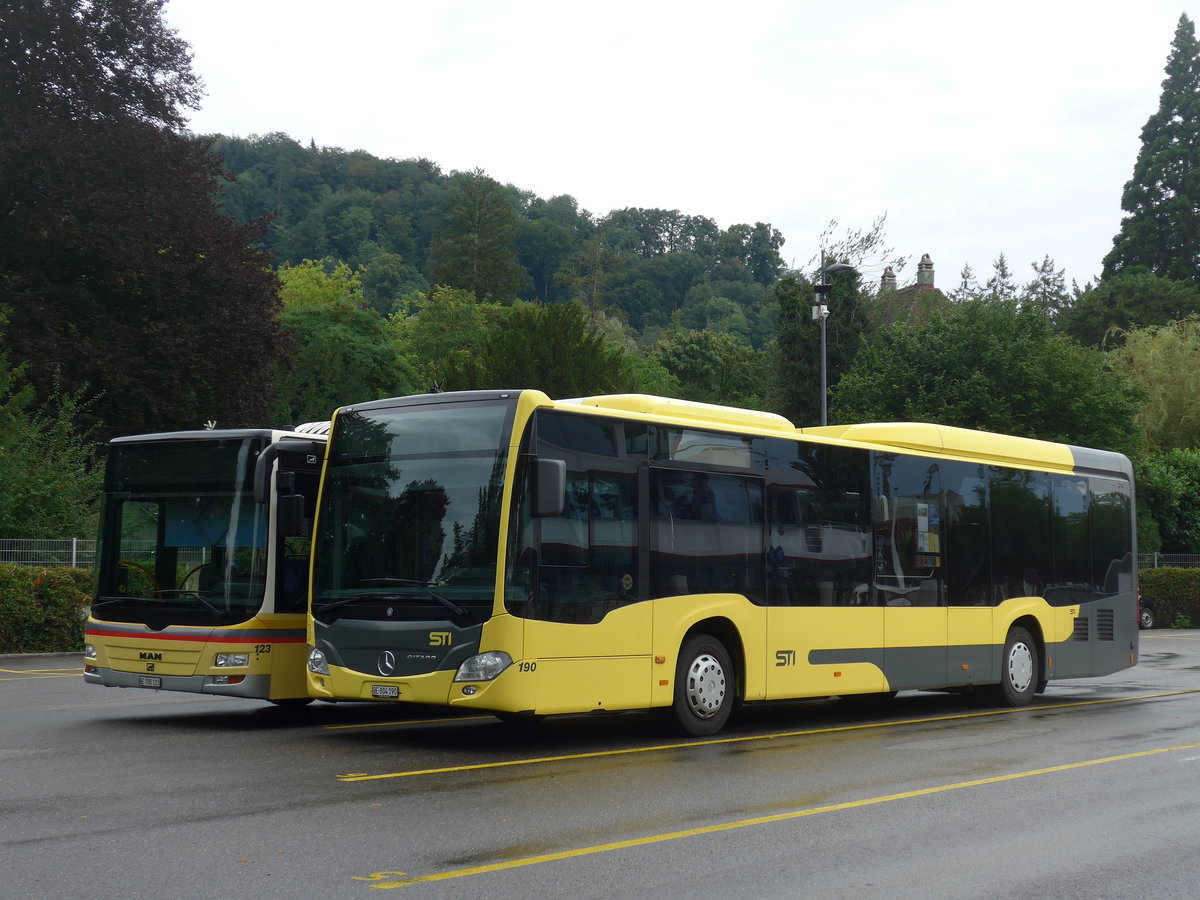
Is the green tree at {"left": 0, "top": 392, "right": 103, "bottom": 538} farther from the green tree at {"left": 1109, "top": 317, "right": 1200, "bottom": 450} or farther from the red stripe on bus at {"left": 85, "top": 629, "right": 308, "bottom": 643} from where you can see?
the green tree at {"left": 1109, "top": 317, "right": 1200, "bottom": 450}

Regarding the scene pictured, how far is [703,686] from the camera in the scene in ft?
43.3

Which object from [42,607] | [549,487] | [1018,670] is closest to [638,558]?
[549,487]

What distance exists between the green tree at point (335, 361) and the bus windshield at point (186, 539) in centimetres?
4532

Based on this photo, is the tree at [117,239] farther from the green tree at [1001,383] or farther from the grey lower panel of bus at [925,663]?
the grey lower panel of bus at [925,663]

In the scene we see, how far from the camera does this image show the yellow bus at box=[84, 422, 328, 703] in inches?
526

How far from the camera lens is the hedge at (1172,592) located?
44.8 meters

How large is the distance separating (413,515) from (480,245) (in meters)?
97.9

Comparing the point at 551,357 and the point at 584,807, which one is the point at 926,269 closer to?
the point at 551,357

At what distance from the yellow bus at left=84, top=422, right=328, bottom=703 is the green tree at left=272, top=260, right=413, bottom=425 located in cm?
4541

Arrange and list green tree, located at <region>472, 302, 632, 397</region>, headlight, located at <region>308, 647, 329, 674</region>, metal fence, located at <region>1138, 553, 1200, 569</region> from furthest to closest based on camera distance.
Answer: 1. green tree, located at <region>472, 302, 632, 397</region>
2. metal fence, located at <region>1138, 553, 1200, 569</region>
3. headlight, located at <region>308, 647, 329, 674</region>

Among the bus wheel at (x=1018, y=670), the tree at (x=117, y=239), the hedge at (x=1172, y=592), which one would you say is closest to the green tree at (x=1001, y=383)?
the hedge at (x=1172, y=592)

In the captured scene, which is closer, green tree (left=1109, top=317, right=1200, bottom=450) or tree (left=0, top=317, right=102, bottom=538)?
tree (left=0, top=317, right=102, bottom=538)

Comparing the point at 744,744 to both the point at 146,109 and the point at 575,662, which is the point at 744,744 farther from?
the point at 146,109

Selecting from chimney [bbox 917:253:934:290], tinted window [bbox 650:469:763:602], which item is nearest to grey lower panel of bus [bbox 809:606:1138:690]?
tinted window [bbox 650:469:763:602]
